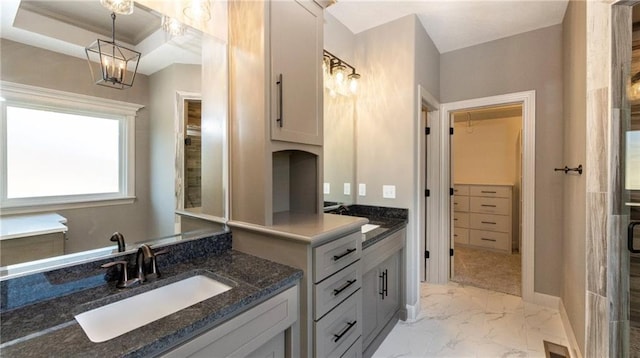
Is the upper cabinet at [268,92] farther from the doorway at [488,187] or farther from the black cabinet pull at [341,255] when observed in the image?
the doorway at [488,187]

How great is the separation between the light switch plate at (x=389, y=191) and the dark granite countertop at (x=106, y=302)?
1574 millimetres

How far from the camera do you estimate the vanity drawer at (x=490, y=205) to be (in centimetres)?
438

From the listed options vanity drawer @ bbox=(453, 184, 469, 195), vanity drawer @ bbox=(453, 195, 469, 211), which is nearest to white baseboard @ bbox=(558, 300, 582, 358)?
vanity drawer @ bbox=(453, 195, 469, 211)

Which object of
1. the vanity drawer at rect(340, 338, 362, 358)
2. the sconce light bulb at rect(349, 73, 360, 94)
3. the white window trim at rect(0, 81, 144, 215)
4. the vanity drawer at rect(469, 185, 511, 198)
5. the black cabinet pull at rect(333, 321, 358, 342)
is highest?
the sconce light bulb at rect(349, 73, 360, 94)

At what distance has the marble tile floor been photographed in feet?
6.75

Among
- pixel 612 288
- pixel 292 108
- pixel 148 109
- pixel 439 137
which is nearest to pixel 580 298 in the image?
pixel 612 288

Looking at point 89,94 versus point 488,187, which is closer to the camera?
point 89,94

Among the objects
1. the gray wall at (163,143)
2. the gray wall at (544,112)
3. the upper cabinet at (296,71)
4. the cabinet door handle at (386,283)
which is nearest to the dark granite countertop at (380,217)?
the cabinet door handle at (386,283)

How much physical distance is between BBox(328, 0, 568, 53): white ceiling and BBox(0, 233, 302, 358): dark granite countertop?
7.44 feet

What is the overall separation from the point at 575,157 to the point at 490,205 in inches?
108

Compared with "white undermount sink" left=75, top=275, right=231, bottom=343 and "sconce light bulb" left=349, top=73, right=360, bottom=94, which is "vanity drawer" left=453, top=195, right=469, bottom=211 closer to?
"sconce light bulb" left=349, top=73, right=360, bottom=94

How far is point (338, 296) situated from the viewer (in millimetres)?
1461

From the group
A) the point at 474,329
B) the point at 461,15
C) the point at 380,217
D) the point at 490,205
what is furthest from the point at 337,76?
the point at 490,205

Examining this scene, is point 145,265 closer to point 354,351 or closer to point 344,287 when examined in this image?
point 344,287
